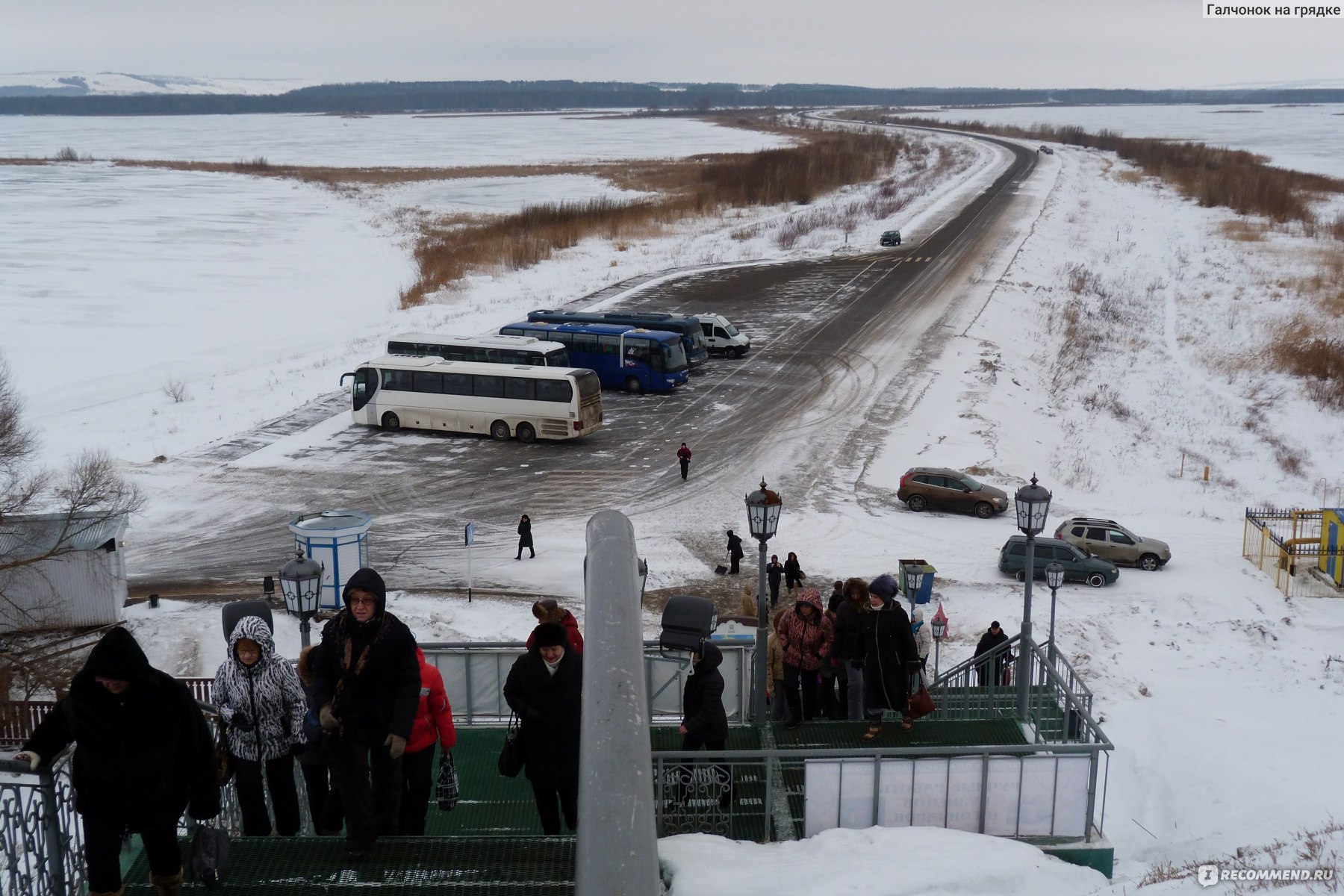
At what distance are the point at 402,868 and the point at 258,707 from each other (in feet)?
4.40

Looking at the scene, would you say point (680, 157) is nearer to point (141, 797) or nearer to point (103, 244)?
point (103, 244)

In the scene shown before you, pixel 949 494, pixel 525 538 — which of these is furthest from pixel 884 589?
pixel 949 494

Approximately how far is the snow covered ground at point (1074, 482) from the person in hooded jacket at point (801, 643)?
9.37 ft

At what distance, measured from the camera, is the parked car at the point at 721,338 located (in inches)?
1656

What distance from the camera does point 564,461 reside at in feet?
100

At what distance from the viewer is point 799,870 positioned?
6918 millimetres

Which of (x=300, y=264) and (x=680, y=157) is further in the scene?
(x=680, y=157)

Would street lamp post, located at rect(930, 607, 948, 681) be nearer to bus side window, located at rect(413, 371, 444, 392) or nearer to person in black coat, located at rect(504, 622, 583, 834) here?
person in black coat, located at rect(504, 622, 583, 834)

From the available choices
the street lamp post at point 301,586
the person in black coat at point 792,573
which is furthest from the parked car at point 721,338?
the street lamp post at point 301,586

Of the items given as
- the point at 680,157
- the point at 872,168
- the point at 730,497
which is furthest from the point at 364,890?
the point at 680,157

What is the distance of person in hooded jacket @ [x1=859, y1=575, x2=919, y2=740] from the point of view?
9492 mm

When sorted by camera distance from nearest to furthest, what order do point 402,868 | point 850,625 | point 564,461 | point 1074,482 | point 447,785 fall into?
point 402,868
point 447,785
point 850,625
point 1074,482
point 564,461

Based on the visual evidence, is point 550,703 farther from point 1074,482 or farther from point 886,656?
point 1074,482

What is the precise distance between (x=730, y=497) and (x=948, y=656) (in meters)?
8.94
